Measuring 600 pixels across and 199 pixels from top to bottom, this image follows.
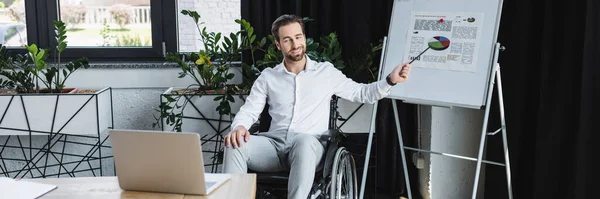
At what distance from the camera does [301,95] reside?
3023 millimetres

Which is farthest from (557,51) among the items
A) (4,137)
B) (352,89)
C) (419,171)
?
(4,137)

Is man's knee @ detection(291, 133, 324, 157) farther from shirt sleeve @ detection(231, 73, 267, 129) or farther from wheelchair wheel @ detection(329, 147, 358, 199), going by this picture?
shirt sleeve @ detection(231, 73, 267, 129)

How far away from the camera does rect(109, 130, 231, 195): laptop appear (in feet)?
6.08

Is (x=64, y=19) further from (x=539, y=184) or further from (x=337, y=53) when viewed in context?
(x=539, y=184)

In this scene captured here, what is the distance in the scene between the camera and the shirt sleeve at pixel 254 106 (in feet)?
9.72

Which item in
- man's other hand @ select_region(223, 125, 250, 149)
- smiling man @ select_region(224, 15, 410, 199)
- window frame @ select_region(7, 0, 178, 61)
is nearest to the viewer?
man's other hand @ select_region(223, 125, 250, 149)

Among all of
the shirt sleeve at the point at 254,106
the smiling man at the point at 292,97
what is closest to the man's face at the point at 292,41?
the smiling man at the point at 292,97

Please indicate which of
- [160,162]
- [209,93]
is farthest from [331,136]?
[160,162]

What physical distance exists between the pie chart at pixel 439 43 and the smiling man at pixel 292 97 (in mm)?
176

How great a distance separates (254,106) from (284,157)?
0.90 ft

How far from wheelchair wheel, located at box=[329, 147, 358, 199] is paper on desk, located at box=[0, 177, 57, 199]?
1.03 meters

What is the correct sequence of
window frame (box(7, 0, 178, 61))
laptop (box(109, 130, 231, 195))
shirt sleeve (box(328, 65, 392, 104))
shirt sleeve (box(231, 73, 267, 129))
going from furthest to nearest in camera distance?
window frame (box(7, 0, 178, 61)) < shirt sleeve (box(328, 65, 392, 104)) < shirt sleeve (box(231, 73, 267, 129)) < laptop (box(109, 130, 231, 195))

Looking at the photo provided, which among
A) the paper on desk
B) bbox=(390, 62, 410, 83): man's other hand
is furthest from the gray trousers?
the paper on desk

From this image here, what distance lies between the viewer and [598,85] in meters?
2.59
